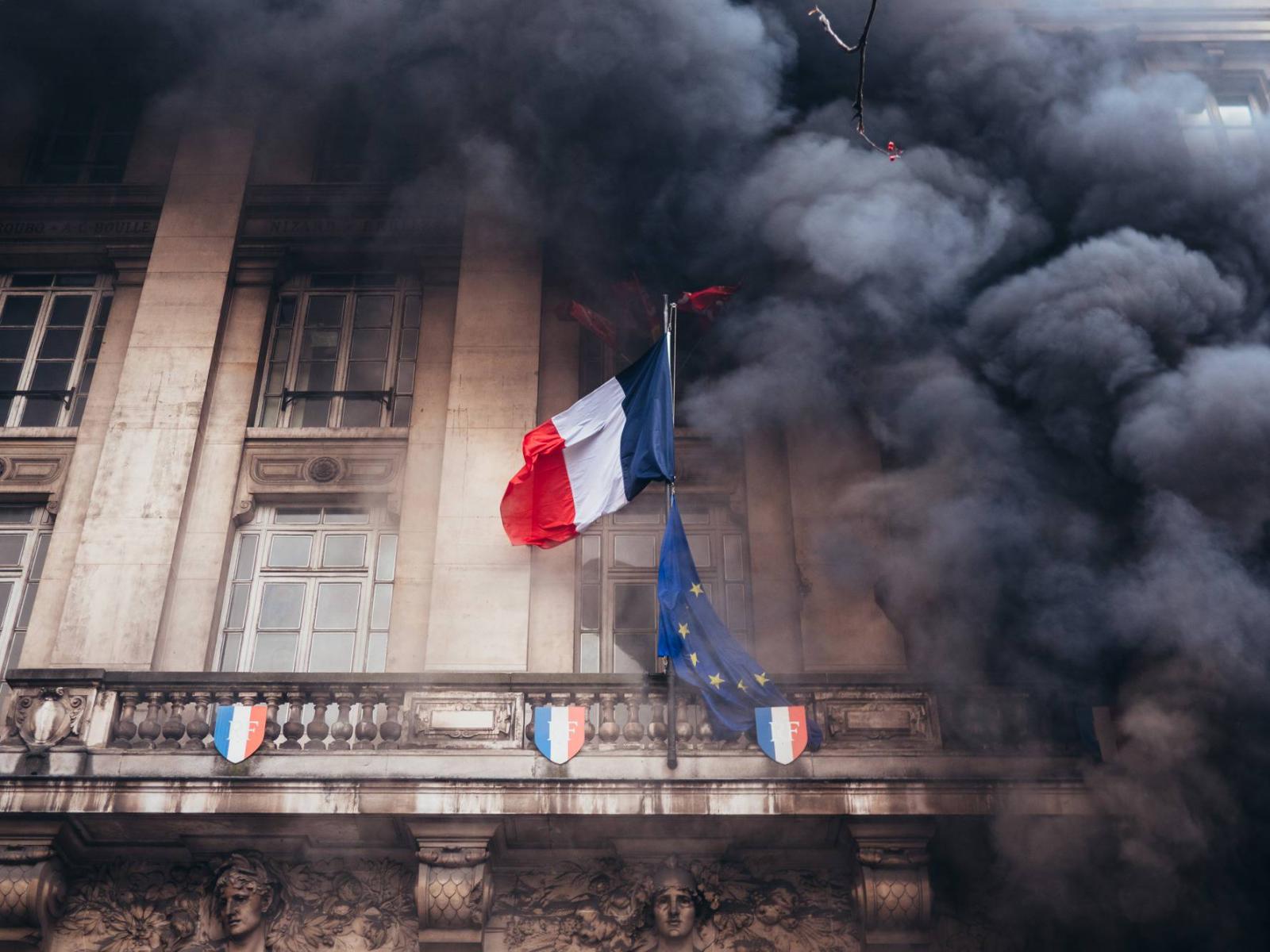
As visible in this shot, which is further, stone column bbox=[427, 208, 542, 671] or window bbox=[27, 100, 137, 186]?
window bbox=[27, 100, 137, 186]

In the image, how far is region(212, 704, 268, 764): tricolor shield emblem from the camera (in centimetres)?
1084

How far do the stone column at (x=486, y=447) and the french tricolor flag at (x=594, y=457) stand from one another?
1.41 feet

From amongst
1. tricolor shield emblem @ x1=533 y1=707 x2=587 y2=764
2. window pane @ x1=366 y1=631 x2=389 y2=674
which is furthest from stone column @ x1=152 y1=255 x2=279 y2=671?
tricolor shield emblem @ x1=533 y1=707 x2=587 y2=764

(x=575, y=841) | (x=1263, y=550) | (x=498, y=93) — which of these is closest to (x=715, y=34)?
(x=498, y=93)

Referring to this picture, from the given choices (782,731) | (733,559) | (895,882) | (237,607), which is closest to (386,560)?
(237,607)

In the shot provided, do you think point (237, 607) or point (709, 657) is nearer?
point (709, 657)

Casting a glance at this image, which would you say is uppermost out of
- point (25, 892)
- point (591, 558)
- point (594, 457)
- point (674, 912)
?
point (594, 457)

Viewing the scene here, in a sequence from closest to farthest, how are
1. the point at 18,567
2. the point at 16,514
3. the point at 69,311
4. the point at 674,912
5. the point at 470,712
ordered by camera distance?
the point at 674,912 < the point at 470,712 < the point at 18,567 < the point at 16,514 < the point at 69,311

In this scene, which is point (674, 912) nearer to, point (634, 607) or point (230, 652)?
point (634, 607)

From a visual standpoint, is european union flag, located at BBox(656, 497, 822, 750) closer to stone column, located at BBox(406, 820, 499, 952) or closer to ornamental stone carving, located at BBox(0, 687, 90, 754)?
stone column, located at BBox(406, 820, 499, 952)

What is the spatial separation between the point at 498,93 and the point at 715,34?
2.58 metres

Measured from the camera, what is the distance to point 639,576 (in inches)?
529

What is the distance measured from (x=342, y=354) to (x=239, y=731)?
5.28 meters

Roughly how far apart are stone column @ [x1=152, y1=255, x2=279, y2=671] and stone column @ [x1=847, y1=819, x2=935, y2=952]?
6.52 m
